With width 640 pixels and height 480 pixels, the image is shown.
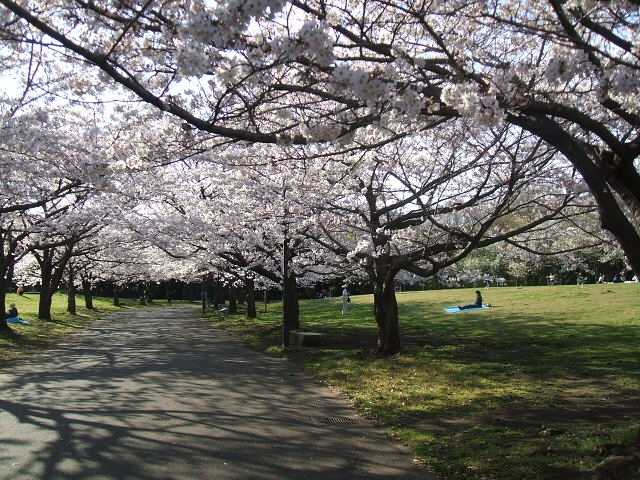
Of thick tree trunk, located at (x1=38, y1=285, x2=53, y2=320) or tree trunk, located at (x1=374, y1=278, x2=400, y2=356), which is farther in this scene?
thick tree trunk, located at (x1=38, y1=285, x2=53, y2=320)

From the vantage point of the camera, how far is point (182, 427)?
301 inches

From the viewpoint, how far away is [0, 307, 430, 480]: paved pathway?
5875mm

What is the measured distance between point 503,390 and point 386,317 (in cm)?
492

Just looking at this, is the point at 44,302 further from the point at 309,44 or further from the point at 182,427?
the point at 309,44

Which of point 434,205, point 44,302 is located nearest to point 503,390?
point 434,205

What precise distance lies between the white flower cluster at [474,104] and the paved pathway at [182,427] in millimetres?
3403

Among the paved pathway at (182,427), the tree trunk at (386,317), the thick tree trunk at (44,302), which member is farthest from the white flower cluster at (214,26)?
the thick tree trunk at (44,302)

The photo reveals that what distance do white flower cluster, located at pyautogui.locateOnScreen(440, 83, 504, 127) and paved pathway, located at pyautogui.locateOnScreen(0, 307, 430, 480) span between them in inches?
134

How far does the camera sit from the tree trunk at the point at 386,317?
14.7m

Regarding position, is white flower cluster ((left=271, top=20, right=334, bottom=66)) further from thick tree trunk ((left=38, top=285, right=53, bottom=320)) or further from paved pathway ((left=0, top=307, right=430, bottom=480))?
thick tree trunk ((left=38, top=285, right=53, bottom=320))

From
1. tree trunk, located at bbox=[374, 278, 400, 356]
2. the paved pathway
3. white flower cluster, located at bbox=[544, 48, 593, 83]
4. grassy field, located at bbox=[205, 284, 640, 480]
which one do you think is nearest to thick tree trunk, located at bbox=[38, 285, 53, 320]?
grassy field, located at bbox=[205, 284, 640, 480]

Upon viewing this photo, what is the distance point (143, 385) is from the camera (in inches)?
437

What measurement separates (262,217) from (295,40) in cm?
1261

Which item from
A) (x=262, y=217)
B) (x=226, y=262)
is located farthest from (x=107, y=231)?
(x=262, y=217)
